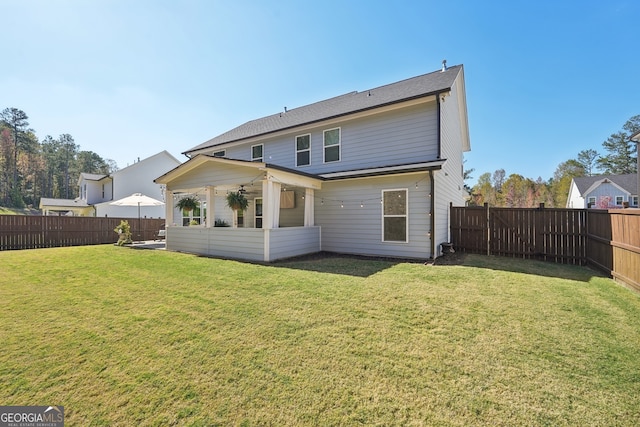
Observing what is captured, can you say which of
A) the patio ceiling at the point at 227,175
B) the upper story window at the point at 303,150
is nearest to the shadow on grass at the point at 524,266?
the patio ceiling at the point at 227,175

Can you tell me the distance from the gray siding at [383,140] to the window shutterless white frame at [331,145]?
0.14m

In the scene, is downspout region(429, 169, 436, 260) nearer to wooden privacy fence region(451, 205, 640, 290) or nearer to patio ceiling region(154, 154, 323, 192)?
wooden privacy fence region(451, 205, 640, 290)

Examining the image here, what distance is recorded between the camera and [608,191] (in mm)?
27453

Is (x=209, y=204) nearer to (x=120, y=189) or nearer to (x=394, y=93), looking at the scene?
(x=394, y=93)

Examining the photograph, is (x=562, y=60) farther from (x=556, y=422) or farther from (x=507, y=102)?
(x=556, y=422)

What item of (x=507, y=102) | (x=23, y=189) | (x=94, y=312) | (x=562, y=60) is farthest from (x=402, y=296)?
(x=23, y=189)

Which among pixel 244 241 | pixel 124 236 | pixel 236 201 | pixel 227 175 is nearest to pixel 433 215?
pixel 244 241

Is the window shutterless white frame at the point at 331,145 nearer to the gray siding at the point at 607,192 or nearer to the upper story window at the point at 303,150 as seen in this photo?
the upper story window at the point at 303,150

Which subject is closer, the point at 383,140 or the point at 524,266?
the point at 524,266

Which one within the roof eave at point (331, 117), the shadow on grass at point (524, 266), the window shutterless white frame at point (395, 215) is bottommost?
the shadow on grass at point (524, 266)

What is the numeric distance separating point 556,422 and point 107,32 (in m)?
12.9

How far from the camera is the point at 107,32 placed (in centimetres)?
825

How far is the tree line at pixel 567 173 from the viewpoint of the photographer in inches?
1417

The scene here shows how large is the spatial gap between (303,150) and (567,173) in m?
55.8
